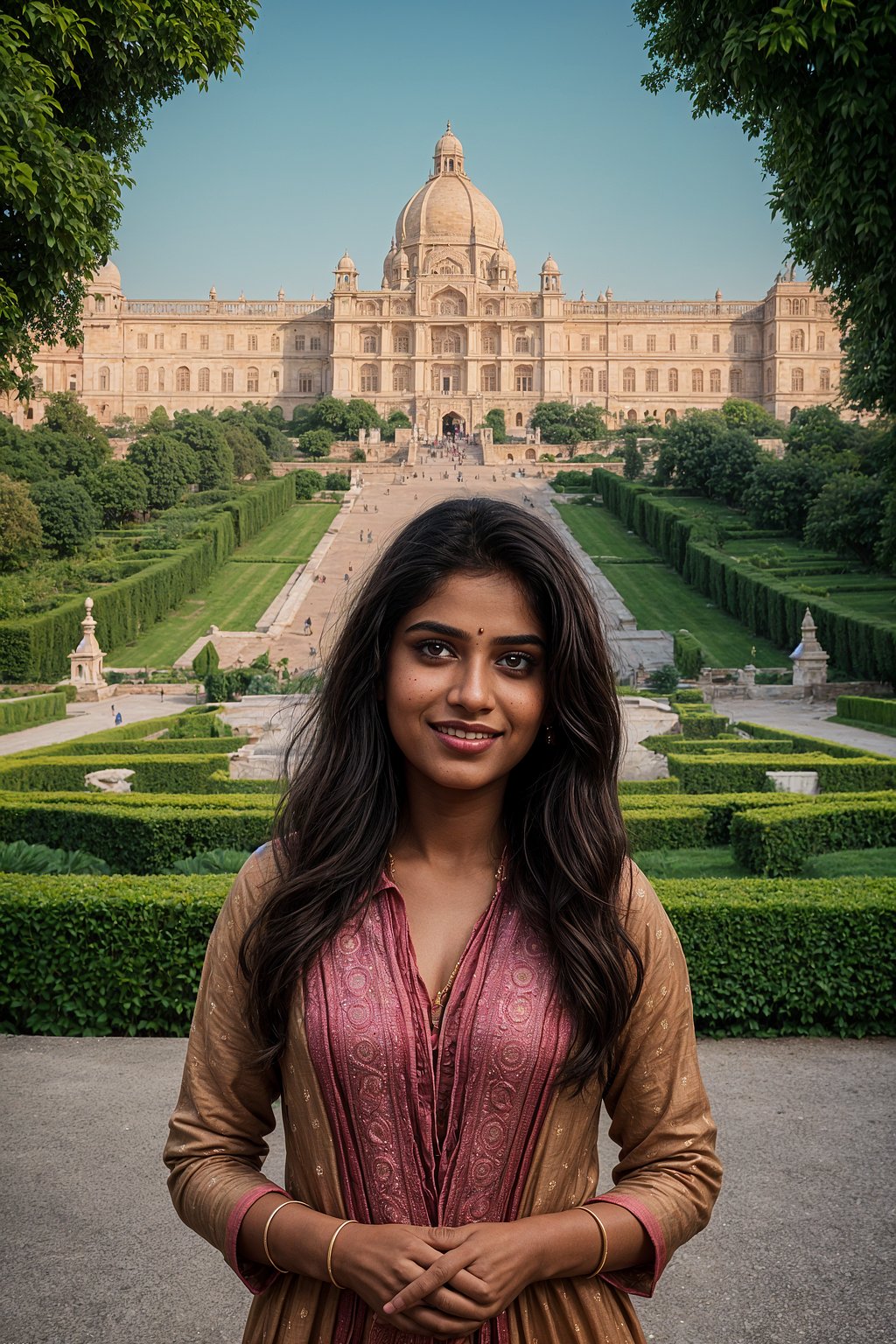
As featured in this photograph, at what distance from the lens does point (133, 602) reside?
92.4 ft

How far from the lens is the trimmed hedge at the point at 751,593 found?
22.7 metres

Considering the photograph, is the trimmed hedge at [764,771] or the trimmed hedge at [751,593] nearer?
the trimmed hedge at [764,771]

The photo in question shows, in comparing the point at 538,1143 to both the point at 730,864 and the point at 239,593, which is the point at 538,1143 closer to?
the point at 730,864

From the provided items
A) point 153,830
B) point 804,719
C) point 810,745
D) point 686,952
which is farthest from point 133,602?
point 686,952

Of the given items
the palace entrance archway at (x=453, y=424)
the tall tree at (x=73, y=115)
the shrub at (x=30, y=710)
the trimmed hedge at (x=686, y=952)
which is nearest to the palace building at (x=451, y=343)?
the palace entrance archway at (x=453, y=424)

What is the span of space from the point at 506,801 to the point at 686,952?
3.72 metres

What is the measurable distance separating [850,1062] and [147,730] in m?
13.0

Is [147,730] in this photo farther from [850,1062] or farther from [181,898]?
[850,1062]

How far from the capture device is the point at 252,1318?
1598mm

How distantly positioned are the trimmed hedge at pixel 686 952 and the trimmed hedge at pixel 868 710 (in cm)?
1298

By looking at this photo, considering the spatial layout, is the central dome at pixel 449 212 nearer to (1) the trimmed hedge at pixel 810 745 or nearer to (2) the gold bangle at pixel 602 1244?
(1) the trimmed hedge at pixel 810 745

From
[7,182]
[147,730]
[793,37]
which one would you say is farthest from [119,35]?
[147,730]

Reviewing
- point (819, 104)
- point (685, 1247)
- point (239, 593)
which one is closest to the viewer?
point (685, 1247)

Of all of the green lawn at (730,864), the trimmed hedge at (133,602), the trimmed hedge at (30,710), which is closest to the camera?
the green lawn at (730,864)
